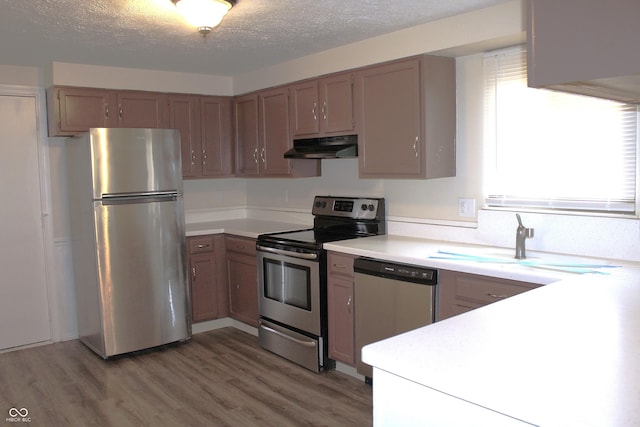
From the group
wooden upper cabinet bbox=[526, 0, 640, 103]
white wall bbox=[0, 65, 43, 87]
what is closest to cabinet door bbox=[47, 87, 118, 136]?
white wall bbox=[0, 65, 43, 87]

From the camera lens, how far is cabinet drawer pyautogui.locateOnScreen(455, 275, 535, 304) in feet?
8.60

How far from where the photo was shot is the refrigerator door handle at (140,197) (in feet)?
13.3

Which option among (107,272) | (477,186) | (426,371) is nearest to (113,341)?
(107,272)

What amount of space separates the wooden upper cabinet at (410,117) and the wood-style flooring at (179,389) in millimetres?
1485

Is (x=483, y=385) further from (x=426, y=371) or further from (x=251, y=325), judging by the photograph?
(x=251, y=325)

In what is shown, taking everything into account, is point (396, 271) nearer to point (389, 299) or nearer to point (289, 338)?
point (389, 299)

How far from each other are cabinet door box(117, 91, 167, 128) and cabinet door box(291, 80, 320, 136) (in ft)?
4.05

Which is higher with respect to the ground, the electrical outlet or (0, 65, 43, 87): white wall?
(0, 65, 43, 87): white wall

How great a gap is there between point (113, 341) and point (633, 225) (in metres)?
3.54

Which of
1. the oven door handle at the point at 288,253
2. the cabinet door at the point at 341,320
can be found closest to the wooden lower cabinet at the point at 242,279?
the oven door handle at the point at 288,253

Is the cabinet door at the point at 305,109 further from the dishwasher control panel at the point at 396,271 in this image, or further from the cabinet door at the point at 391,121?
the dishwasher control panel at the point at 396,271

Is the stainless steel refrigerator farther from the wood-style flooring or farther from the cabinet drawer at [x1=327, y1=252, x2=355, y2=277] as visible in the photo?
the cabinet drawer at [x1=327, y1=252, x2=355, y2=277]

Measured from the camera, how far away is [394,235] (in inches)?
156

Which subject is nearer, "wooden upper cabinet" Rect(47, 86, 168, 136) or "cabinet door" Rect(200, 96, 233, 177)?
"wooden upper cabinet" Rect(47, 86, 168, 136)
